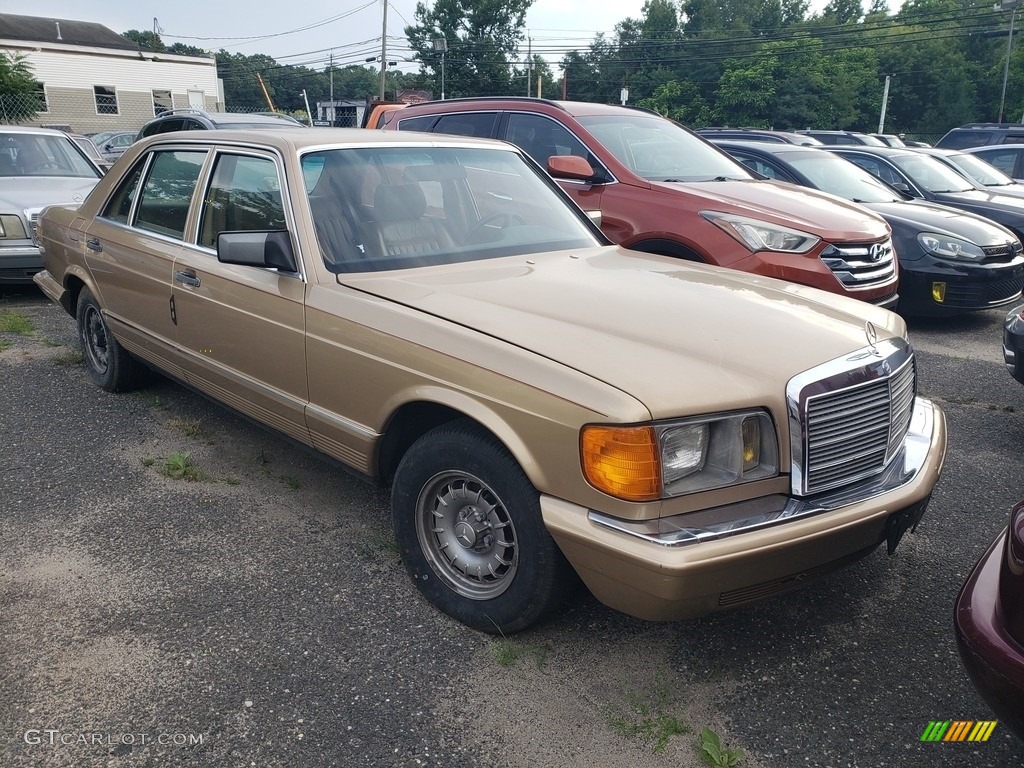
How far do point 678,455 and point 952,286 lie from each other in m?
5.93

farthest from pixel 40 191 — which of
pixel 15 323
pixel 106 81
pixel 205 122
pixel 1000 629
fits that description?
pixel 106 81

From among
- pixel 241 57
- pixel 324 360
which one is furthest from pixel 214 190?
pixel 241 57

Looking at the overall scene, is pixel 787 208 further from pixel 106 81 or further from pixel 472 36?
pixel 472 36

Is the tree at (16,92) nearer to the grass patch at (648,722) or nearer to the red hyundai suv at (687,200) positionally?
the red hyundai suv at (687,200)

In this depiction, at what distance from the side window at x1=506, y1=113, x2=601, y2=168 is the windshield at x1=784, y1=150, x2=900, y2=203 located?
321 centimetres

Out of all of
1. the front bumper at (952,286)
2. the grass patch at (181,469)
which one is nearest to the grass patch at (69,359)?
the grass patch at (181,469)

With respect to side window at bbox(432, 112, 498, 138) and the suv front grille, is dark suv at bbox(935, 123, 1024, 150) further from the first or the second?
side window at bbox(432, 112, 498, 138)

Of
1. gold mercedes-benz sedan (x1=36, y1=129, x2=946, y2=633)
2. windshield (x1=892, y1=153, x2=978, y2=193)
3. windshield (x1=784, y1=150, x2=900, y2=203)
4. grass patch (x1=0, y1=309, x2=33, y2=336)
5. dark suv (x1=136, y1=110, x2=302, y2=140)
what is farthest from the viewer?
dark suv (x1=136, y1=110, x2=302, y2=140)

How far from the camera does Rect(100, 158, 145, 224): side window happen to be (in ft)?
15.4

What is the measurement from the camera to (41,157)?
8844 millimetres

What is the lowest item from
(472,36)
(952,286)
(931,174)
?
(952,286)

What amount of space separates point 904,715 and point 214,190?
3569mm

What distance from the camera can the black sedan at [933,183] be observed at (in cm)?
916

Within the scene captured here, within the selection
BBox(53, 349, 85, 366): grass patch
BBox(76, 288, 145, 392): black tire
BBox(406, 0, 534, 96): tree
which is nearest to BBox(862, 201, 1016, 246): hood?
BBox(76, 288, 145, 392): black tire
